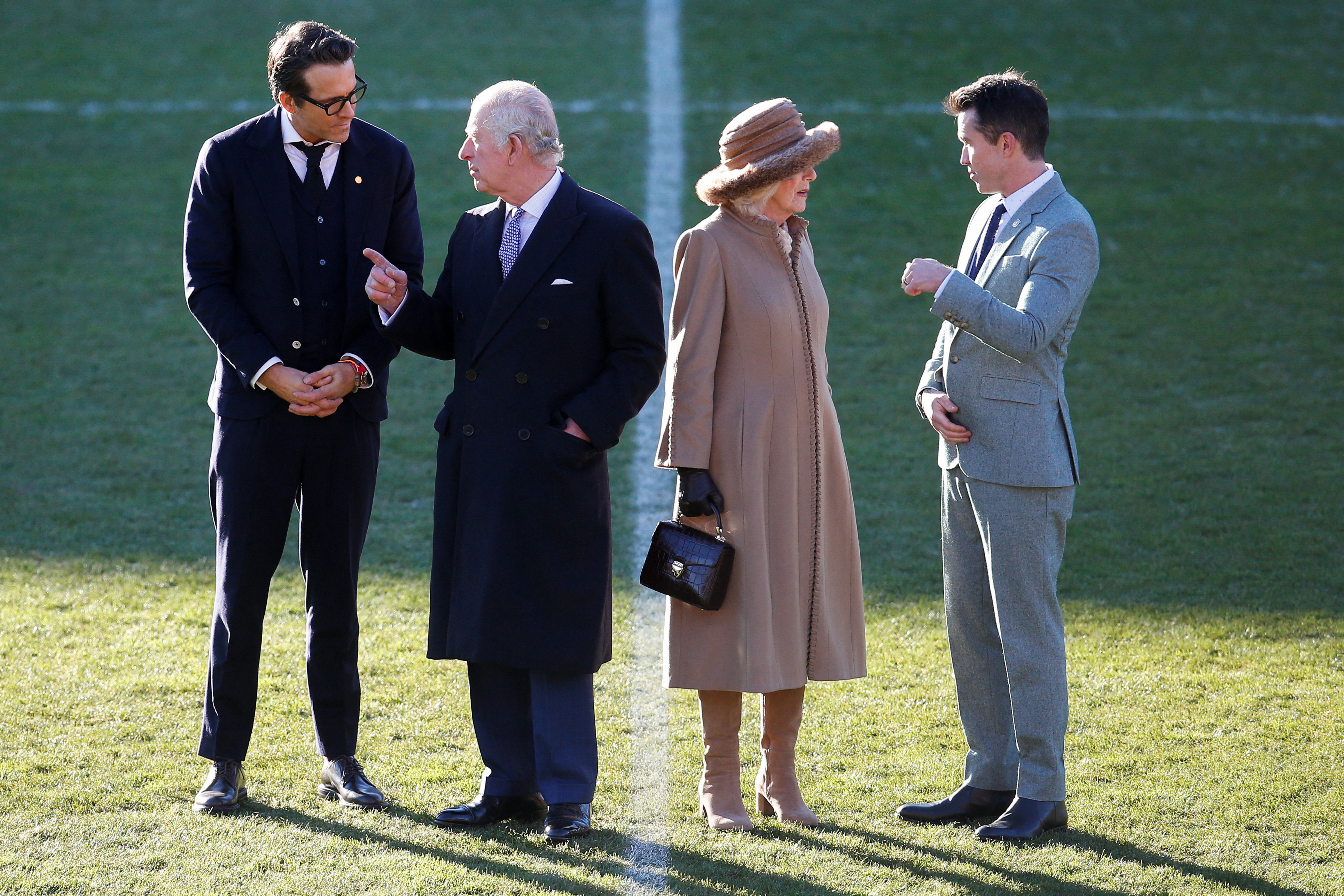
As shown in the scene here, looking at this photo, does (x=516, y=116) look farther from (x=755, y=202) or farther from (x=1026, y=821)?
(x=1026, y=821)

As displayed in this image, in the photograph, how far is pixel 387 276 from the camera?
157 inches

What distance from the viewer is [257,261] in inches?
163

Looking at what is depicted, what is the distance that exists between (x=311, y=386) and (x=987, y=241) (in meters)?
1.93

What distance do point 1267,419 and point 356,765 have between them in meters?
6.23

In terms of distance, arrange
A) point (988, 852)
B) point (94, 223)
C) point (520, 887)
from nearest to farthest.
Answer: point (520, 887), point (988, 852), point (94, 223)

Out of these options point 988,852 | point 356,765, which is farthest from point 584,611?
point 988,852

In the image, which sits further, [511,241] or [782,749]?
[782,749]

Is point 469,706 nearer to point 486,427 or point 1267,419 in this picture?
point 486,427

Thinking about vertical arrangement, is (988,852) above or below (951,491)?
below

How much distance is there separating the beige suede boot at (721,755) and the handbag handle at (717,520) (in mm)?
435

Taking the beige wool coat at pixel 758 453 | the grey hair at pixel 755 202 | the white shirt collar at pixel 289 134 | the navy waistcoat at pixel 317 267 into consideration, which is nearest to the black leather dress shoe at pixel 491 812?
the beige wool coat at pixel 758 453

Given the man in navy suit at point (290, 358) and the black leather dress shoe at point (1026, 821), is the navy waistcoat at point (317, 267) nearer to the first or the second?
the man in navy suit at point (290, 358)

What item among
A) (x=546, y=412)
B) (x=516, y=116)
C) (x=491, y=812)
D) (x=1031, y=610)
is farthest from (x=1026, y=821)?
(x=516, y=116)

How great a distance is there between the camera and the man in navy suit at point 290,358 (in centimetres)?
407
